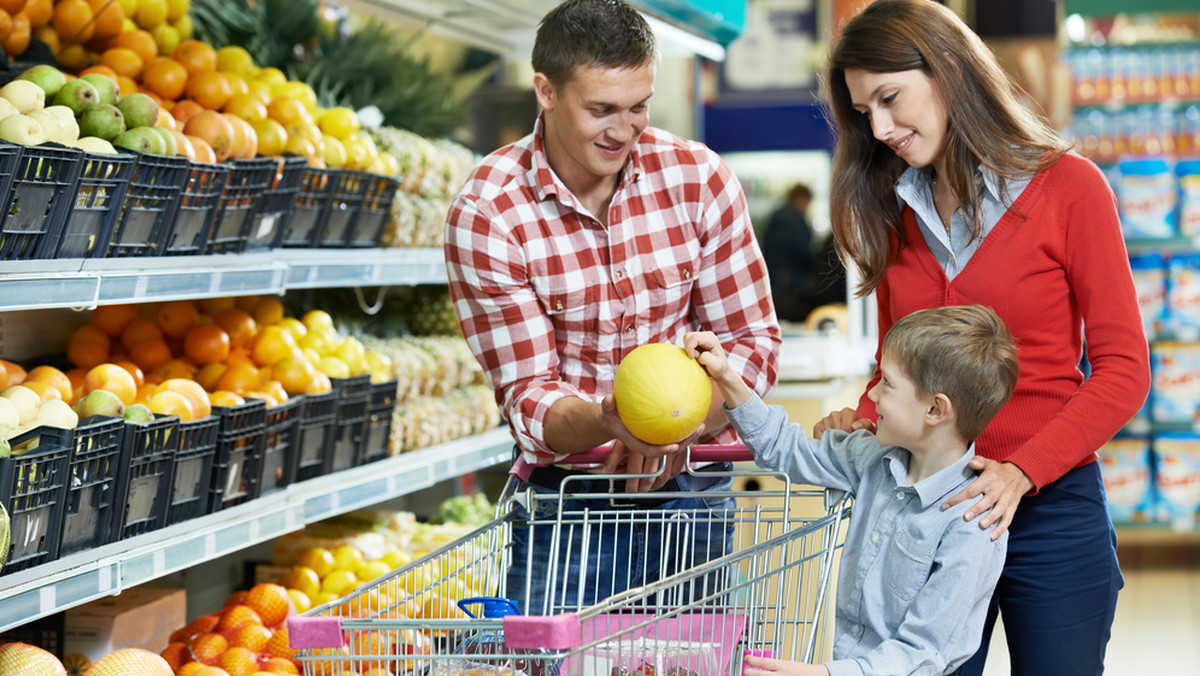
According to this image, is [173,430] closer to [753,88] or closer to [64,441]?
[64,441]

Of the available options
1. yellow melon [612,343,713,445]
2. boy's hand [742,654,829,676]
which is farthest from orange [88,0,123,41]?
boy's hand [742,654,829,676]

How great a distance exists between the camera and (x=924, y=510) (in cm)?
176

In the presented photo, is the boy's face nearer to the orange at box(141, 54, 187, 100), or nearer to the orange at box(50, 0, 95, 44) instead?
the orange at box(141, 54, 187, 100)

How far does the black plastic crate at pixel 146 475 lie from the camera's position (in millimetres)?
2359

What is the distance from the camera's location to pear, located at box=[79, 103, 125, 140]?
2.50 metres

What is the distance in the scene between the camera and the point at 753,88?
37.5 feet

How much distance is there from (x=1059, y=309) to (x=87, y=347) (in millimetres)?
2225

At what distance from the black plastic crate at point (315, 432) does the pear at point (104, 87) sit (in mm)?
829

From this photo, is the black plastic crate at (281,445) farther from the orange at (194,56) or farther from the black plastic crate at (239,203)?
the orange at (194,56)

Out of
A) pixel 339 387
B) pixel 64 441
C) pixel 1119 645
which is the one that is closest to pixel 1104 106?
pixel 1119 645

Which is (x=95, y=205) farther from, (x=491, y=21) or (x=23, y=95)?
(x=491, y=21)

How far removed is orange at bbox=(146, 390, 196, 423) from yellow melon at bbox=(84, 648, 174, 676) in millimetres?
500

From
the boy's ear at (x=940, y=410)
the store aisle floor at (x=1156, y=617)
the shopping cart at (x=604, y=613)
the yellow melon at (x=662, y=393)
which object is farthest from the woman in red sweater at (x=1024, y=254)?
the store aisle floor at (x=1156, y=617)

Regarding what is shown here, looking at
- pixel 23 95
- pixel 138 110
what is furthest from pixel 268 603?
pixel 23 95
